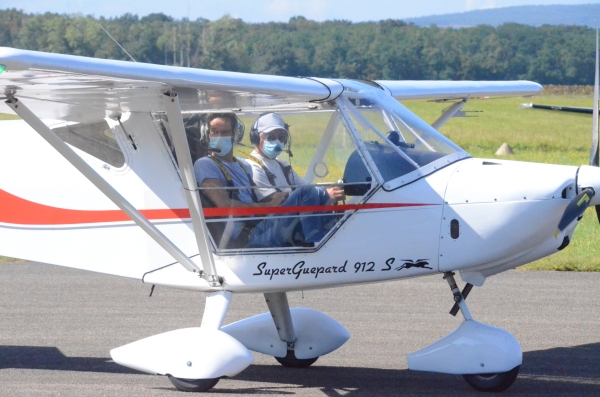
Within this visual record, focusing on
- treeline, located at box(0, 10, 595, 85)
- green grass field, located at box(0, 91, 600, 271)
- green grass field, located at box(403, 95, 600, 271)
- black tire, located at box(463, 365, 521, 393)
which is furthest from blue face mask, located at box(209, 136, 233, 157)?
treeline, located at box(0, 10, 595, 85)

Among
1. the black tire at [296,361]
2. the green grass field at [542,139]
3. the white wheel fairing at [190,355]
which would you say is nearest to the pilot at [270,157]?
the white wheel fairing at [190,355]

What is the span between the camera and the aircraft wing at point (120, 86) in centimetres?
444

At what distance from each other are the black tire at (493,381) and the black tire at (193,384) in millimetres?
1708

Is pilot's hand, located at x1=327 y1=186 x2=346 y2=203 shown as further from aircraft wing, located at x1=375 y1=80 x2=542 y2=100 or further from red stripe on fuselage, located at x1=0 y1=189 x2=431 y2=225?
aircraft wing, located at x1=375 y1=80 x2=542 y2=100

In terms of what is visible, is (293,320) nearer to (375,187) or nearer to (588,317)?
(375,187)

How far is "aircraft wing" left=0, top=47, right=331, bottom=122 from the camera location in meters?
4.44

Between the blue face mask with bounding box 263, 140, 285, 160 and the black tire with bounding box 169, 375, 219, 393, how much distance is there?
156cm

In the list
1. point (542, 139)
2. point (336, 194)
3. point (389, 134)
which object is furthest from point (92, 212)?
point (542, 139)

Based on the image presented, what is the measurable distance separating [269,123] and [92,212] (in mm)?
1520

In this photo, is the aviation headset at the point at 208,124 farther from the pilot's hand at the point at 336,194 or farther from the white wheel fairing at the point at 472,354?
the white wheel fairing at the point at 472,354

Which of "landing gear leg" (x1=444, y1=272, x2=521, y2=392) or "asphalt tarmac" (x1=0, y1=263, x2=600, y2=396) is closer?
"landing gear leg" (x1=444, y1=272, x2=521, y2=392)

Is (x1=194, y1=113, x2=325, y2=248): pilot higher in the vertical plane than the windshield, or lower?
lower

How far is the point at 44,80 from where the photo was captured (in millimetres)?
4684

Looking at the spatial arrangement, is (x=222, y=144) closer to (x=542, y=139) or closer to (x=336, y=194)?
(x=336, y=194)
